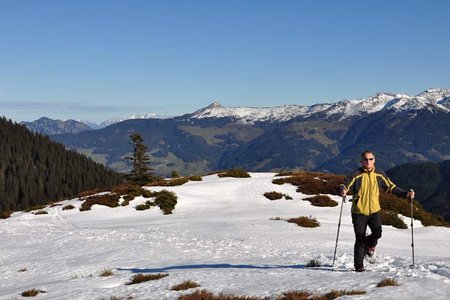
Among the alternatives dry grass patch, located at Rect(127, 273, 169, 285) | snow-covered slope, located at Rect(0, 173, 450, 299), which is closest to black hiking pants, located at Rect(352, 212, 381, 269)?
snow-covered slope, located at Rect(0, 173, 450, 299)

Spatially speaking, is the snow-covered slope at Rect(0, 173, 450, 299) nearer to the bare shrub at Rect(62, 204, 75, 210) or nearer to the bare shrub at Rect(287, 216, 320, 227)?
the bare shrub at Rect(287, 216, 320, 227)

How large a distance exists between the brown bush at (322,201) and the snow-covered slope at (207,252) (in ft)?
2.78

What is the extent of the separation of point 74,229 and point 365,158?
2104 cm

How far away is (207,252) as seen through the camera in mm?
18453

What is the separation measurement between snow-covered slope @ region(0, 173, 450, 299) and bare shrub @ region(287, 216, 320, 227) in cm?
61

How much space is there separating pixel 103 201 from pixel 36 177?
500 ft

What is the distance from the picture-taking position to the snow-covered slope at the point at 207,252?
12.0m

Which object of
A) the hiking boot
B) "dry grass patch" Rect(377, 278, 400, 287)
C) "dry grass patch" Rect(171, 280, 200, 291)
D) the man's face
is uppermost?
the man's face

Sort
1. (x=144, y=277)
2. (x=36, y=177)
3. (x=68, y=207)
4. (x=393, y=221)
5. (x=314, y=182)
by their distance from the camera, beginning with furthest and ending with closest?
(x=36, y=177), (x=314, y=182), (x=68, y=207), (x=393, y=221), (x=144, y=277)

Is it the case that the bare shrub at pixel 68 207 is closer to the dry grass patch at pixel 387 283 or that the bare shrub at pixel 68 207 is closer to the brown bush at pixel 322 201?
the brown bush at pixel 322 201

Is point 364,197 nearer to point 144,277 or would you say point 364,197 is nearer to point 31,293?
point 144,277

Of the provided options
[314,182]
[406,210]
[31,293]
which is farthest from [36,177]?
[31,293]

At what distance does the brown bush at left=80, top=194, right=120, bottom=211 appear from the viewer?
3638 centimetres

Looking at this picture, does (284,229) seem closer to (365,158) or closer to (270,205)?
(270,205)
